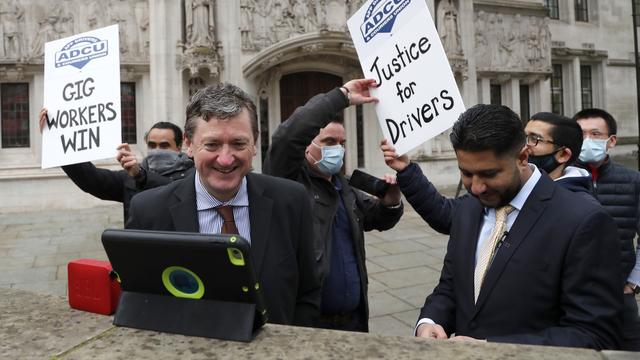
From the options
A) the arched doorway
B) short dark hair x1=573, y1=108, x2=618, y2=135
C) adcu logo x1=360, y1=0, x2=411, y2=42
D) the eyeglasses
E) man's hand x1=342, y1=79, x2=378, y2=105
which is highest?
the arched doorway

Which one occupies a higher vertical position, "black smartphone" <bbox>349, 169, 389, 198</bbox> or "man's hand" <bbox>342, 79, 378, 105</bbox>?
"man's hand" <bbox>342, 79, 378, 105</bbox>

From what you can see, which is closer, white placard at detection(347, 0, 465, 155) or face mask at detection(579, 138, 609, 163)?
white placard at detection(347, 0, 465, 155)

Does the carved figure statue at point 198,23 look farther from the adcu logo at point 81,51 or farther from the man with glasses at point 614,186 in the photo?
the man with glasses at point 614,186

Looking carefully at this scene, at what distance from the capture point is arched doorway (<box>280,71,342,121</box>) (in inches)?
575

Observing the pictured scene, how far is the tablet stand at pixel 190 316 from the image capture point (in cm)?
123

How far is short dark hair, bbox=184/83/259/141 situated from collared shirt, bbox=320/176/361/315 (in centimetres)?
104

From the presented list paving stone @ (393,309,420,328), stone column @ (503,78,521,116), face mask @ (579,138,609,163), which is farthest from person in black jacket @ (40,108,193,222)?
stone column @ (503,78,521,116)

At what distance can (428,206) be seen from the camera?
112 inches

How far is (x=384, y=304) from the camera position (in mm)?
5055

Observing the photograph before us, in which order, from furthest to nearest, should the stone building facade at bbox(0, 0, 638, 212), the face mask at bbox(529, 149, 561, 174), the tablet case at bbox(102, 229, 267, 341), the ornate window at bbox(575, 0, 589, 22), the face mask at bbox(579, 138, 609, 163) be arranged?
the ornate window at bbox(575, 0, 589, 22), the stone building facade at bbox(0, 0, 638, 212), the face mask at bbox(579, 138, 609, 163), the face mask at bbox(529, 149, 561, 174), the tablet case at bbox(102, 229, 267, 341)

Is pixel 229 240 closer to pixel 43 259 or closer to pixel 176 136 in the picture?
pixel 176 136

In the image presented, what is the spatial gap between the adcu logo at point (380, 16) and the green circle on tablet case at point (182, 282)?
2.23 metres

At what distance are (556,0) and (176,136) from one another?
21805 millimetres

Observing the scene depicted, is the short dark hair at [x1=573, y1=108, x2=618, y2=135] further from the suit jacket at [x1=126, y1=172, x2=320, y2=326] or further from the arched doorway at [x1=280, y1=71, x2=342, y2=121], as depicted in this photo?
the arched doorway at [x1=280, y1=71, x2=342, y2=121]
